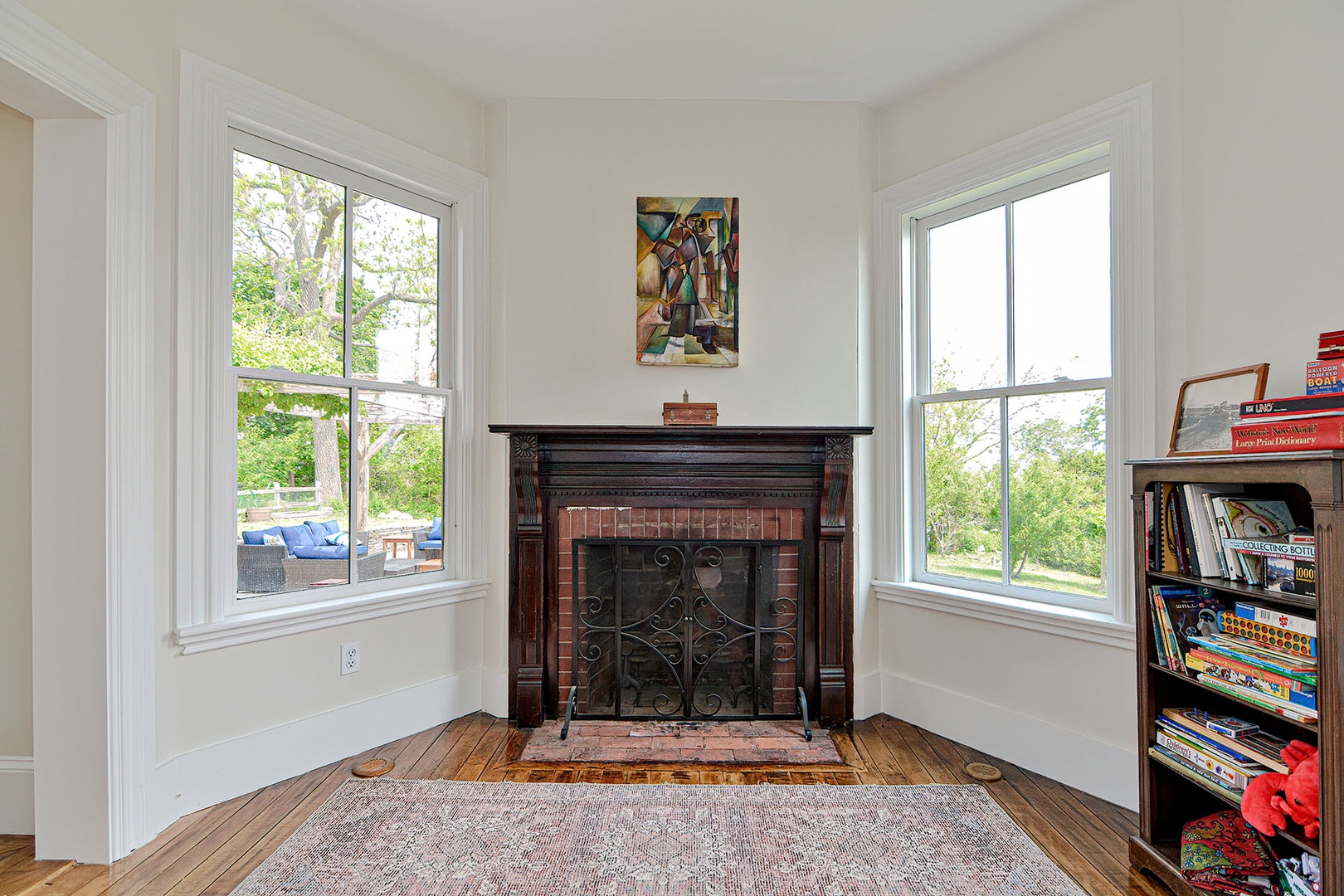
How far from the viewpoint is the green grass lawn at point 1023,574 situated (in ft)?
8.71

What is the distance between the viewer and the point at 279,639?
2.59m

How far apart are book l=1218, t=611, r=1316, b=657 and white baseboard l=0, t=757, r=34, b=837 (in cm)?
333

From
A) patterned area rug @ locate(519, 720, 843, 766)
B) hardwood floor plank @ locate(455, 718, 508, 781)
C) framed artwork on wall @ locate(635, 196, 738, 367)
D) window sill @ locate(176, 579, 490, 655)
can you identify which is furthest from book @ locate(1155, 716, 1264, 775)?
window sill @ locate(176, 579, 490, 655)

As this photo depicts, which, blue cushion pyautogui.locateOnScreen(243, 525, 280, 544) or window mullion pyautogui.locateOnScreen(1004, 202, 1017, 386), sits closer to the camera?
blue cushion pyautogui.locateOnScreen(243, 525, 280, 544)

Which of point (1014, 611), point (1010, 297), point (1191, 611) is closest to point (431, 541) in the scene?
point (1014, 611)

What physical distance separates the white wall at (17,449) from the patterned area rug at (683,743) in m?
1.51

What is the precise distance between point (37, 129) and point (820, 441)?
8.87ft

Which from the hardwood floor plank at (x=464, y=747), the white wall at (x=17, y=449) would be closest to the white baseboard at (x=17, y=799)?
the white wall at (x=17, y=449)

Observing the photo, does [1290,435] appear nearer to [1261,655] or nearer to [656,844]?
[1261,655]

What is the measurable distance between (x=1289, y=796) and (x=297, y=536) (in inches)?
116

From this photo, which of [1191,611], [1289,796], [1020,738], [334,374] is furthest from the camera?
[334,374]

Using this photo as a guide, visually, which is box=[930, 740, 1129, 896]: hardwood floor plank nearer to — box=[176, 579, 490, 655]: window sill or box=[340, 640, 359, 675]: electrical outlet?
box=[176, 579, 490, 655]: window sill

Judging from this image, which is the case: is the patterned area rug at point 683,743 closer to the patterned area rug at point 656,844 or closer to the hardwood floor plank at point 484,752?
the hardwood floor plank at point 484,752

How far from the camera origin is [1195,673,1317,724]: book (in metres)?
1.57
